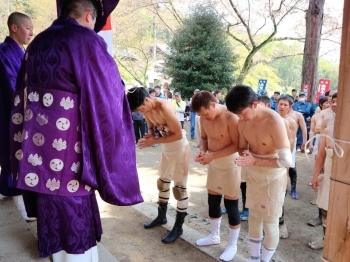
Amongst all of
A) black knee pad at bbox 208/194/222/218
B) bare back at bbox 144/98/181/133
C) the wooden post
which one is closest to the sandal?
black knee pad at bbox 208/194/222/218

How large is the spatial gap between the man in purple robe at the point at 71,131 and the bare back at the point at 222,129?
129 cm

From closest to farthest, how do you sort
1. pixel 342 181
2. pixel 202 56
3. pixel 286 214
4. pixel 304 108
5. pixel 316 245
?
pixel 342 181 → pixel 316 245 → pixel 286 214 → pixel 304 108 → pixel 202 56

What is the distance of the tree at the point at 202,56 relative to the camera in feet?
39.9

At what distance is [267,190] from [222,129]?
0.67 metres

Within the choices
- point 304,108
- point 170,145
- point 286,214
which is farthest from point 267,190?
point 304,108

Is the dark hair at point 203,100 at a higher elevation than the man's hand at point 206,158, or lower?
higher

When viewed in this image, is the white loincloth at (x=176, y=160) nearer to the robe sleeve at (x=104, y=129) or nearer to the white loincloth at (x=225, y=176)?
Result: the white loincloth at (x=225, y=176)

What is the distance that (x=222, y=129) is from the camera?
2795 mm

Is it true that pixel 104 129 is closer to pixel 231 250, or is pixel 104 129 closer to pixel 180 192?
pixel 180 192

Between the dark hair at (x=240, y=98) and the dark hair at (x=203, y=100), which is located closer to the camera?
the dark hair at (x=240, y=98)

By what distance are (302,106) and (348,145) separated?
28.3 feet

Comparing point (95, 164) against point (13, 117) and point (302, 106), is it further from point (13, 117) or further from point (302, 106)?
point (302, 106)

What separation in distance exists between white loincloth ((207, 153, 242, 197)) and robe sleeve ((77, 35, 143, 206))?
1.32 m

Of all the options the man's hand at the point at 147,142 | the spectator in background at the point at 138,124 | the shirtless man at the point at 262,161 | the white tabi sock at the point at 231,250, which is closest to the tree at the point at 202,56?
the spectator in background at the point at 138,124
